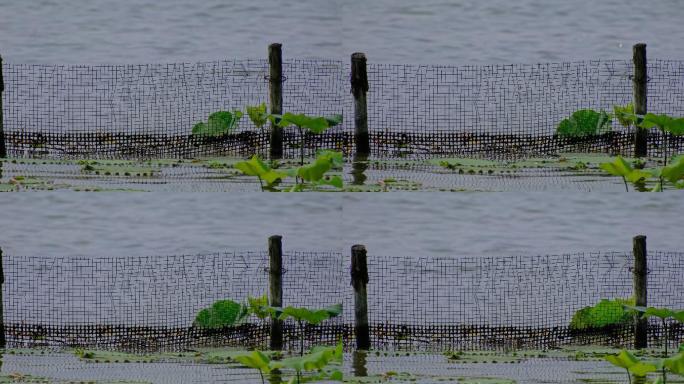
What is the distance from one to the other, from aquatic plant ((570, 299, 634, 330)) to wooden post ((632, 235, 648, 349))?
3.4 inches

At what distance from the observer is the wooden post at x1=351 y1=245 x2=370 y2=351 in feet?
26.6

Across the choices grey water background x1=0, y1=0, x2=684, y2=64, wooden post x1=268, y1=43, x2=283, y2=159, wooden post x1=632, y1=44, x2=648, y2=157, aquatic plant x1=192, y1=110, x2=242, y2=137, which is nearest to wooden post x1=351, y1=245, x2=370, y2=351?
wooden post x1=268, y1=43, x2=283, y2=159

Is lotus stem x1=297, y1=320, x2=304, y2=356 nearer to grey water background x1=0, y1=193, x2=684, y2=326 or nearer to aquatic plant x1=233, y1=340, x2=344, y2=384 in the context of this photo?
grey water background x1=0, y1=193, x2=684, y2=326

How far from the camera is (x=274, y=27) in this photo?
47.8 feet

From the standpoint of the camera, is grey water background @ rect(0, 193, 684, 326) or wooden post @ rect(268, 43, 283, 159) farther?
grey water background @ rect(0, 193, 684, 326)

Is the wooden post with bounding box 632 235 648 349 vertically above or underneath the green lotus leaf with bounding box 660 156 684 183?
underneath

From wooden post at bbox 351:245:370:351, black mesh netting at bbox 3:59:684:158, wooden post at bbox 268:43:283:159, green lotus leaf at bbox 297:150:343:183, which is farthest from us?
black mesh netting at bbox 3:59:684:158

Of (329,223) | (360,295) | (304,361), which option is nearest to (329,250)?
(329,223)

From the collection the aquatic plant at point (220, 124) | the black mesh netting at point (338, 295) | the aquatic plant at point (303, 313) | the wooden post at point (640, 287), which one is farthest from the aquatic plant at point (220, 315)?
the wooden post at point (640, 287)

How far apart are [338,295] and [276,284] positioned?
3.89 feet

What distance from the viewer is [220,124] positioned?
10031 millimetres

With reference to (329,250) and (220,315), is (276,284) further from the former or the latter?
(329,250)

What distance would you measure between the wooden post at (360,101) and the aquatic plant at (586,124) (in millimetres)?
1482

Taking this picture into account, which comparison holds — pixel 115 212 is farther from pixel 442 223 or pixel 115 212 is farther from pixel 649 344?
pixel 649 344
